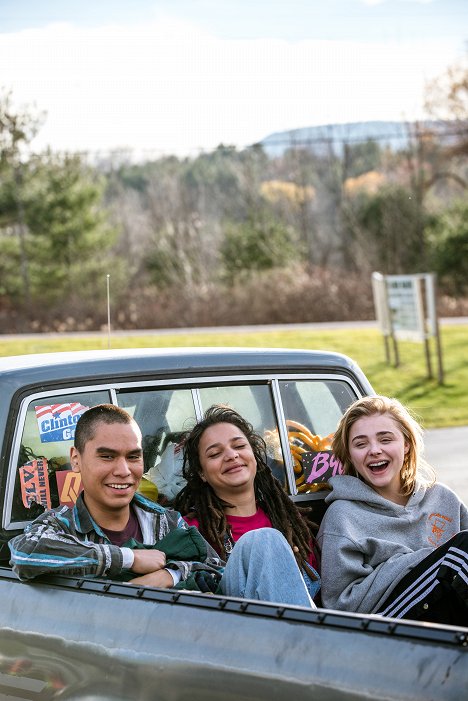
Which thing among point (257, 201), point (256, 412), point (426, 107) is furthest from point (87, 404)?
point (257, 201)

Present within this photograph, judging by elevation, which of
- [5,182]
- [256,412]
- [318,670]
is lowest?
[318,670]

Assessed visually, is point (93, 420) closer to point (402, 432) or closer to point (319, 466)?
point (402, 432)

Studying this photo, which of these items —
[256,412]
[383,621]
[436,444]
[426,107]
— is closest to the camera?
[383,621]

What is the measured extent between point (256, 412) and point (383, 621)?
222cm

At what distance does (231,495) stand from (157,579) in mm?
822

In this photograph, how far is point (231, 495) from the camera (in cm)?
434

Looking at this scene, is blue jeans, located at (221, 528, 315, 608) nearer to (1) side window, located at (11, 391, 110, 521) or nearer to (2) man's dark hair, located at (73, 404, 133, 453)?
(2) man's dark hair, located at (73, 404, 133, 453)

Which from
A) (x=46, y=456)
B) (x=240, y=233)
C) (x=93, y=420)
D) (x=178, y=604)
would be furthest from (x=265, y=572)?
(x=240, y=233)

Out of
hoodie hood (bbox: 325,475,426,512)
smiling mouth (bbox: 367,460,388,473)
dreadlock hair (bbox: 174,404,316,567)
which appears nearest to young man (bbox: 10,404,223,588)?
dreadlock hair (bbox: 174,404,316,567)

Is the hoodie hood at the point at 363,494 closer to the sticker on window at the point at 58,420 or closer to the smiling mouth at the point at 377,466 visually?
the smiling mouth at the point at 377,466

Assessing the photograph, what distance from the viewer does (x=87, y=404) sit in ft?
13.9

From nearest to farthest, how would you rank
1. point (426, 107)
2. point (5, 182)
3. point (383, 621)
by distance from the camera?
point (383, 621), point (5, 182), point (426, 107)

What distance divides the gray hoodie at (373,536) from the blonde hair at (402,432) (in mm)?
54

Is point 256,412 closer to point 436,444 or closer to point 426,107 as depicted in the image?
point 436,444
